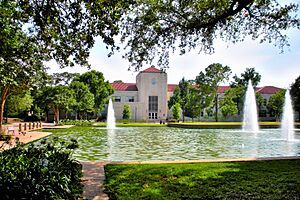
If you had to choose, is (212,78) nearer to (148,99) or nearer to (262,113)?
(148,99)

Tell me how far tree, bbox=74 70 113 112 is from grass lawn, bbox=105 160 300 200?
46.2 meters

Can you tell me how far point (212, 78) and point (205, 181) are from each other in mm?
45263

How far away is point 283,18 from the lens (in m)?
9.80

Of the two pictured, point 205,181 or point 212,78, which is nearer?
point 205,181

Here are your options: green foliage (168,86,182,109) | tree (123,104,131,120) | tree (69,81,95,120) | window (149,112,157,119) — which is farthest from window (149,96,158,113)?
tree (69,81,95,120)

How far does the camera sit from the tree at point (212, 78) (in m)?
49.0

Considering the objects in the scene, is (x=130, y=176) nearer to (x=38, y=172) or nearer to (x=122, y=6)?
(x=38, y=172)

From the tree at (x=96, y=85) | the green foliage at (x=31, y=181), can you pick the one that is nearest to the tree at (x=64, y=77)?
the tree at (x=96, y=85)

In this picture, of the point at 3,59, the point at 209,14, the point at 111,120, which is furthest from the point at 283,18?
the point at 111,120

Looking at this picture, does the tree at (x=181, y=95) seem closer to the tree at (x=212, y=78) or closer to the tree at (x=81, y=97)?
the tree at (x=212, y=78)

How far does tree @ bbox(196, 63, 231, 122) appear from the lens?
49.0 meters

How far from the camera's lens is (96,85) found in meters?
53.1

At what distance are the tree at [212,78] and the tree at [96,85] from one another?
16.4m

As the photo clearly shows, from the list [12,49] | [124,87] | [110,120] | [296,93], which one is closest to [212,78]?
[296,93]
